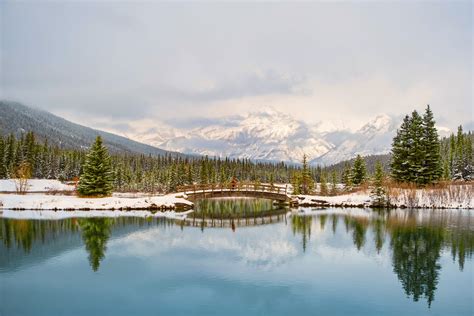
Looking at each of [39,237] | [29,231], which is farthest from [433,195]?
[29,231]

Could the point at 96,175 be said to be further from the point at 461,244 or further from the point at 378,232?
the point at 461,244

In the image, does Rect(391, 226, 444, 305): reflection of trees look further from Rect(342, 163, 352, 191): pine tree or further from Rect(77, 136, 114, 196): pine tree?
Rect(77, 136, 114, 196): pine tree

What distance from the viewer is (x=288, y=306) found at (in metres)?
17.6

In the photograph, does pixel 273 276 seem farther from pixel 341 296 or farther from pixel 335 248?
pixel 335 248

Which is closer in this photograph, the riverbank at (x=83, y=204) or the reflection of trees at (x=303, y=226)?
the reflection of trees at (x=303, y=226)

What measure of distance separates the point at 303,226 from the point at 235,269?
18.9 m

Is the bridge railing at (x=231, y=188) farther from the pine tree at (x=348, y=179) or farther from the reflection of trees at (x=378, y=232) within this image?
the reflection of trees at (x=378, y=232)

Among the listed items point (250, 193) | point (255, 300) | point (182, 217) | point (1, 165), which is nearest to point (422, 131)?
point (250, 193)

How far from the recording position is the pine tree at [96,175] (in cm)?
5841

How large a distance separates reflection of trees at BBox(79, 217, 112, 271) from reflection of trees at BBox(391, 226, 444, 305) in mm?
16946

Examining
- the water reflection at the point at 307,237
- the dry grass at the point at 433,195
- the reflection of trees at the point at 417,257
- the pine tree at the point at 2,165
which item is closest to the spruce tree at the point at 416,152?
the dry grass at the point at 433,195

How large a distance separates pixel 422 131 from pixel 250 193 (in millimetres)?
29595

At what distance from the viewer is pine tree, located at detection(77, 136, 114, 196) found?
2299 inches

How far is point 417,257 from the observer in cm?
2683
